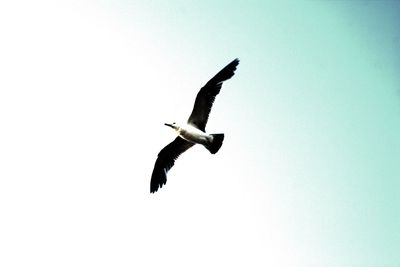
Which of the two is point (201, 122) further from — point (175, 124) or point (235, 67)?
point (235, 67)

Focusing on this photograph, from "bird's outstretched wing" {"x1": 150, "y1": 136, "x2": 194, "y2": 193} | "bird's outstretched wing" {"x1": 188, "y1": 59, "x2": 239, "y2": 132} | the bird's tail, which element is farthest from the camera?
"bird's outstretched wing" {"x1": 150, "y1": 136, "x2": 194, "y2": 193}

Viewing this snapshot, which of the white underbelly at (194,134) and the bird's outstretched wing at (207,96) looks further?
the white underbelly at (194,134)

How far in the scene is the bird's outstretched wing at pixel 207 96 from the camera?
1084 cm

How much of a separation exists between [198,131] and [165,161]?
4.98 feet

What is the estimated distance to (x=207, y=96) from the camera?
11.1m

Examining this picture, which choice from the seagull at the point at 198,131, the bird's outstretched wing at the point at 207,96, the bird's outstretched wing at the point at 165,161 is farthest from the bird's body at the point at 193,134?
the bird's outstretched wing at the point at 165,161

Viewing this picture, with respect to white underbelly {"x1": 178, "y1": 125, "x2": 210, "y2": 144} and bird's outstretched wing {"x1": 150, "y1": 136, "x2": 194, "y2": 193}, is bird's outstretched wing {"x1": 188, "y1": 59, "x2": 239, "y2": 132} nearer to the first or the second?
white underbelly {"x1": 178, "y1": 125, "x2": 210, "y2": 144}

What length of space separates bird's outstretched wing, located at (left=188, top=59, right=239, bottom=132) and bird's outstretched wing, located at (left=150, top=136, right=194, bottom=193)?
2.74 ft

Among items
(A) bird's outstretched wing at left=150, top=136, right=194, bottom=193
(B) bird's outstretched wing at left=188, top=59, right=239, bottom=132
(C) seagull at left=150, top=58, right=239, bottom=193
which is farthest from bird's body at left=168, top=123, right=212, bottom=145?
(A) bird's outstretched wing at left=150, top=136, right=194, bottom=193

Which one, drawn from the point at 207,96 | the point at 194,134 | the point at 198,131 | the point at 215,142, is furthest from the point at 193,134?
the point at 207,96

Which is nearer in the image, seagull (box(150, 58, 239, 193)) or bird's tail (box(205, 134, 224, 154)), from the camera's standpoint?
seagull (box(150, 58, 239, 193))

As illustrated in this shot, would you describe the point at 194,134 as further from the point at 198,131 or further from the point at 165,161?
the point at 165,161

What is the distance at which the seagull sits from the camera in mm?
10914

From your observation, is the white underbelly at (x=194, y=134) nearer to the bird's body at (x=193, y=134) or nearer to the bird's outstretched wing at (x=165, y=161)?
the bird's body at (x=193, y=134)
